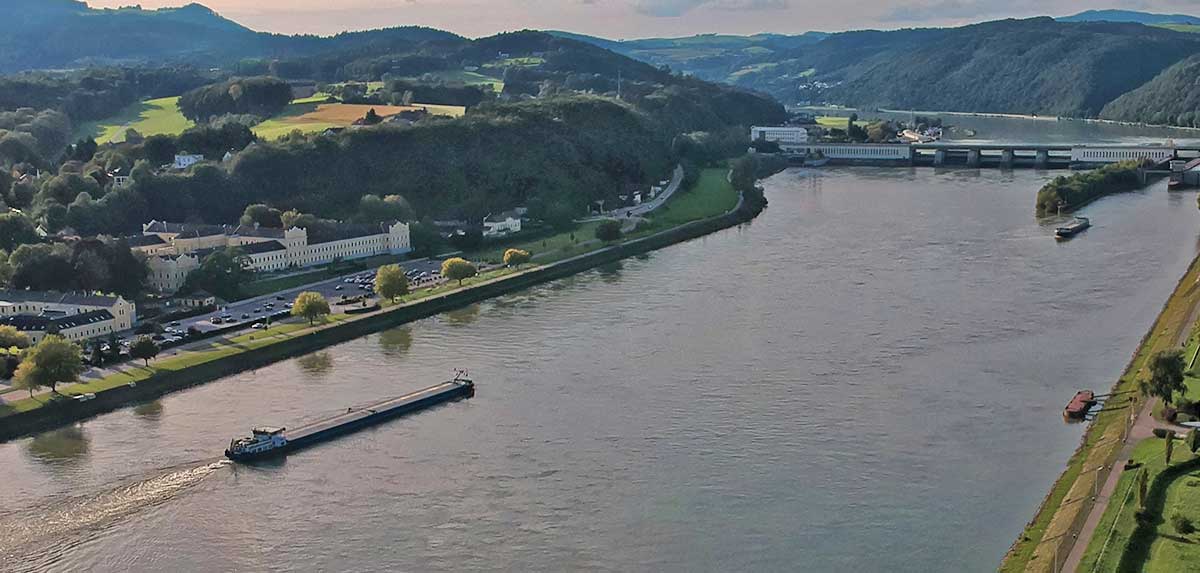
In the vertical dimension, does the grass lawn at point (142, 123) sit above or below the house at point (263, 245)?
above

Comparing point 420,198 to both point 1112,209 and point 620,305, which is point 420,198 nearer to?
point 620,305

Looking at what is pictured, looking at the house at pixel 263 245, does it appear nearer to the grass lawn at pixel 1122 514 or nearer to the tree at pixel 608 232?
the tree at pixel 608 232

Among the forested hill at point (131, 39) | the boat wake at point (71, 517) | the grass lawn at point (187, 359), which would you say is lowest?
the boat wake at point (71, 517)

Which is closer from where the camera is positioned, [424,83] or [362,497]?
[362,497]

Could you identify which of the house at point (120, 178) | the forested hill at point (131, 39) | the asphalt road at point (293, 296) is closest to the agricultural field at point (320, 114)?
the house at point (120, 178)

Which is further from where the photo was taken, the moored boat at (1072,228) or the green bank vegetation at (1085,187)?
the green bank vegetation at (1085,187)

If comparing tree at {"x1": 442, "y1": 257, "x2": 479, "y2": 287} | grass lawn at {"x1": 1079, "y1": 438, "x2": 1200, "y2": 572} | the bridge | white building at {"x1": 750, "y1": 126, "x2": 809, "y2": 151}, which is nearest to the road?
tree at {"x1": 442, "y1": 257, "x2": 479, "y2": 287}

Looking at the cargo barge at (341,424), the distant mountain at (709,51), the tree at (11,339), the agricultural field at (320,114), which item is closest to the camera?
the cargo barge at (341,424)

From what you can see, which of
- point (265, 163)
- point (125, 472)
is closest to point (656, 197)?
point (265, 163)
